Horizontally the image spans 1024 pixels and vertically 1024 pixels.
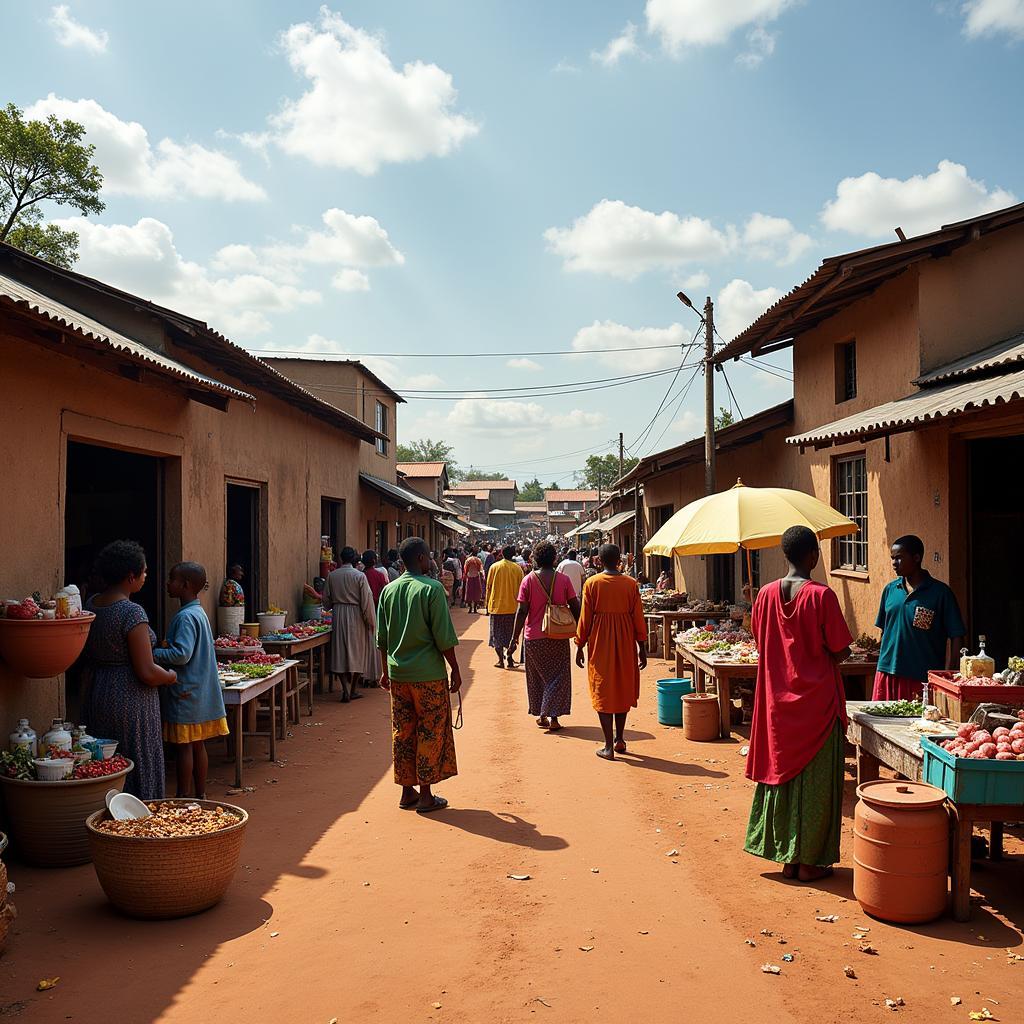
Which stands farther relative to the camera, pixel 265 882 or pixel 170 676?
pixel 170 676

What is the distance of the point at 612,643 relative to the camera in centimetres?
828

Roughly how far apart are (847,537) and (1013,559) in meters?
2.37

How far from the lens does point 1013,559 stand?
9.09 meters

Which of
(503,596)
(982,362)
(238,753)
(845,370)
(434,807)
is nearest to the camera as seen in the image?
(434,807)

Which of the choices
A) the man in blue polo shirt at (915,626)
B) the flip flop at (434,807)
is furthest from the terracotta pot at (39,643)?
the man in blue polo shirt at (915,626)

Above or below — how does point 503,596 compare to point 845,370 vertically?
below

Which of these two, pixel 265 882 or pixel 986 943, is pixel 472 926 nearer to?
pixel 265 882

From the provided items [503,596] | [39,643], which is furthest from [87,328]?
[503,596]

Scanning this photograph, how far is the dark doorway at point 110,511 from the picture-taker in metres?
9.02

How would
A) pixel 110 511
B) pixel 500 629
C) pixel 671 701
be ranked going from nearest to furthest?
1. pixel 671 701
2. pixel 110 511
3. pixel 500 629

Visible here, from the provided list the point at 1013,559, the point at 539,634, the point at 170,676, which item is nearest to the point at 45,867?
the point at 170,676

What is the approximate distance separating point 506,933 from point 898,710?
3071 millimetres

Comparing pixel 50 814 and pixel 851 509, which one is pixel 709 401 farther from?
pixel 50 814

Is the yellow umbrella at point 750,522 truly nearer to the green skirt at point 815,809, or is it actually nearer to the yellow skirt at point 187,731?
the green skirt at point 815,809
